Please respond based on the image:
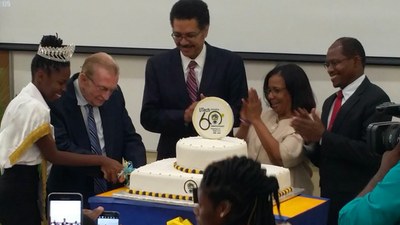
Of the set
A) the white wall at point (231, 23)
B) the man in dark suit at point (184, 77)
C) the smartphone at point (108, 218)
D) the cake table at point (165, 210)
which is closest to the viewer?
the smartphone at point (108, 218)

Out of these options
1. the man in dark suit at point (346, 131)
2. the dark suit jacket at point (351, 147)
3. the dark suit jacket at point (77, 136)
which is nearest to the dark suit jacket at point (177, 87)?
the dark suit jacket at point (77, 136)

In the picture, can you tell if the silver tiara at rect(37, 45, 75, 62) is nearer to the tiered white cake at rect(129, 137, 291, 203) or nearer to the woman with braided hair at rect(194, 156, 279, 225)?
the tiered white cake at rect(129, 137, 291, 203)

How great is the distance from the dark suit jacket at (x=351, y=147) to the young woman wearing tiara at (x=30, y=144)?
137 cm

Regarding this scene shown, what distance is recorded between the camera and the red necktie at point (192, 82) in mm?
4191

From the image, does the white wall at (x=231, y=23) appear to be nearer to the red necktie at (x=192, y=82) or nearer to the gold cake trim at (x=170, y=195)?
the red necktie at (x=192, y=82)

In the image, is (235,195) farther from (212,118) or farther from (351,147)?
(351,147)

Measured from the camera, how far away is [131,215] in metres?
3.60

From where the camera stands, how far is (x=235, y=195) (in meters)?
2.13

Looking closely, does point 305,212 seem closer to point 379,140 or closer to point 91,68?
point 379,140

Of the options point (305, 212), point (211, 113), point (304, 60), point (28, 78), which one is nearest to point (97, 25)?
point (28, 78)

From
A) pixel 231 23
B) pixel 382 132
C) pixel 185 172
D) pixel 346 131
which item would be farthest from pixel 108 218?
pixel 231 23

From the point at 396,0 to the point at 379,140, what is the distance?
2.19m

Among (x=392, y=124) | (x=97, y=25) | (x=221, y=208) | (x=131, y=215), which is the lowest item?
(x=131, y=215)

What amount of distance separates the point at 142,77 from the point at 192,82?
138 centimetres
